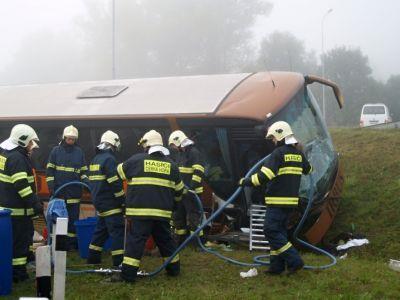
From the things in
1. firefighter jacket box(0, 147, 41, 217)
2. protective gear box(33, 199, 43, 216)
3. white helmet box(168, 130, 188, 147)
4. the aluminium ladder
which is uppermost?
white helmet box(168, 130, 188, 147)

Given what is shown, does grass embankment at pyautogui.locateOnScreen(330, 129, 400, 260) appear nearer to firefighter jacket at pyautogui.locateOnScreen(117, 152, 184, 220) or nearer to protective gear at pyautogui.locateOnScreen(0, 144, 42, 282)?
firefighter jacket at pyautogui.locateOnScreen(117, 152, 184, 220)

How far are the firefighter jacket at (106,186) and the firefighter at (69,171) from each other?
133cm

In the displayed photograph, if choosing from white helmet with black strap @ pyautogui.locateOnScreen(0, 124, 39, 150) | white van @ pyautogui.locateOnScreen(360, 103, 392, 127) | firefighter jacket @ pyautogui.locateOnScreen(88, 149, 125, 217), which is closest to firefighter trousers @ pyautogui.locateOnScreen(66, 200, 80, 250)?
firefighter jacket @ pyautogui.locateOnScreen(88, 149, 125, 217)

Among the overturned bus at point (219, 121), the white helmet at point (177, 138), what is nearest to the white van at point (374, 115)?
the overturned bus at point (219, 121)

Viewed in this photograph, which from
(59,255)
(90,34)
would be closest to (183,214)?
(59,255)

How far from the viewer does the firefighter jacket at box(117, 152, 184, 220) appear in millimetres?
5621

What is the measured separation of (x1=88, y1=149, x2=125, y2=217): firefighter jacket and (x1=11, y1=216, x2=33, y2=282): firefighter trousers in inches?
36.1

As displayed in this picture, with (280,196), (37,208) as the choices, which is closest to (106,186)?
(37,208)

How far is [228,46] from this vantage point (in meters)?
46.8

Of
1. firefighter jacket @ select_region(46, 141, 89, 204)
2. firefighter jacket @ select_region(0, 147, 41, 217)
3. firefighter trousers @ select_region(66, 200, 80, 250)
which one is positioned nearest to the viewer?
firefighter jacket @ select_region(0, 147, 41, 217)

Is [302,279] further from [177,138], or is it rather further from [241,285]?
[177,138]

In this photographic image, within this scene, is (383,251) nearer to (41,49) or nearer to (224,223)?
(224,223)

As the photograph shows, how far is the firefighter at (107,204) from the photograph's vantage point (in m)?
6.38

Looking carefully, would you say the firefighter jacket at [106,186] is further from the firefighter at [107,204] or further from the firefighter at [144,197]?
the firefighter at [144,197]
